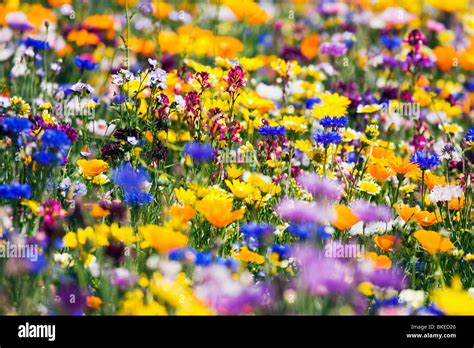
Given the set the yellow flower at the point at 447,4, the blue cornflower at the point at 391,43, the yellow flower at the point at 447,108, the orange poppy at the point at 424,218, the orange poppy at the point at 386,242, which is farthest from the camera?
the yellow flower at the point at 447,4

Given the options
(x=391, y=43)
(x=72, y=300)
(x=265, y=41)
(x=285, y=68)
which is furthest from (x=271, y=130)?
(x=265, y=41)

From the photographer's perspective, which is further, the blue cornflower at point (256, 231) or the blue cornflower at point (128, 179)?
the blue cornflower at point (128, 179)

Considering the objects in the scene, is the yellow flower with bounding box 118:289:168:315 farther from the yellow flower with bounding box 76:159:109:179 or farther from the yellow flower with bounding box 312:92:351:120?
the yellow flower with bounding box 312:92:351:120

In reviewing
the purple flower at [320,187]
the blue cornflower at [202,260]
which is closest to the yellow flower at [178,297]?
the blue cornflower at [202,260]

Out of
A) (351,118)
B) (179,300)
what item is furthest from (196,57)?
(179,300)

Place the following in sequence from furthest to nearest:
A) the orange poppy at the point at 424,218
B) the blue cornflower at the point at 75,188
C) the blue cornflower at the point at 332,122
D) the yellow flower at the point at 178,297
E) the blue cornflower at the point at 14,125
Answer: the blue cornflower at the point at 332,122 < the blue cornflower at the point at 75,188 < the orange poppy at the point at 424,218 < the blue cornflower at the point at 14,125 < the yellow flower at the point at 178,297

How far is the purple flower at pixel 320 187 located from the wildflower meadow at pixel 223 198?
0.03ft

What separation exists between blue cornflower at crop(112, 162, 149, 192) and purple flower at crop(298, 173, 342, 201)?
1.97 feet

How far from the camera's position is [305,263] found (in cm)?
259

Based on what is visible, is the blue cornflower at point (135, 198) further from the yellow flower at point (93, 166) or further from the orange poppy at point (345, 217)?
the orange poppy at point (345, 217)

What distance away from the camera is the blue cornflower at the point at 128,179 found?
2.91 m

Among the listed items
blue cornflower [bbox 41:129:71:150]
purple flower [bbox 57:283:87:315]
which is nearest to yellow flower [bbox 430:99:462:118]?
blue cornflower [bbox 41:129:71:150]

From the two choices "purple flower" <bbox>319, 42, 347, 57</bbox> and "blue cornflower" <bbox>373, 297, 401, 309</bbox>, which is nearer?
"blue cornflower" <bbox>373, 297, 401, 309</bbox>

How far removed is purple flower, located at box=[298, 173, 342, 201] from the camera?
304cm
